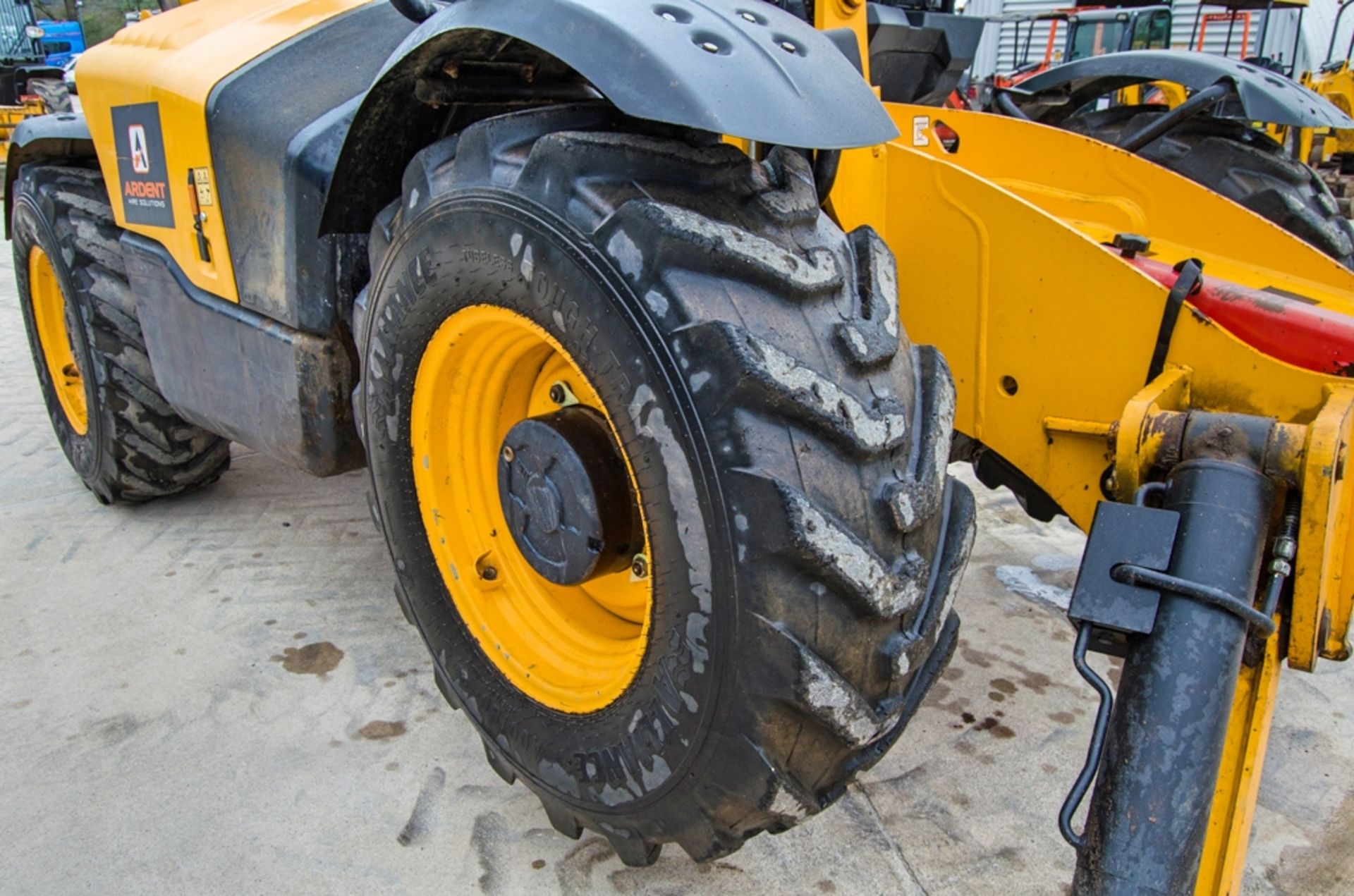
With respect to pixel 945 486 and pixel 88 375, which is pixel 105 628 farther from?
pixel 945 486

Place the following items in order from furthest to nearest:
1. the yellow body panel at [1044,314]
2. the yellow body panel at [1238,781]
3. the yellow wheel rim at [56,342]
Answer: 1. the yellow wheel rim at [56,342]
2. the yellow body panel at [1044,314]
3. the yellow body panel at [1238,781]

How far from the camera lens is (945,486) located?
154cm

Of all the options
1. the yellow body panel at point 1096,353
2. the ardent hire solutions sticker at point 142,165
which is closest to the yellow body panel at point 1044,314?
the yellow body panel at point 1096,353

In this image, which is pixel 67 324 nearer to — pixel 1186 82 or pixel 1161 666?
pixel 1161 666

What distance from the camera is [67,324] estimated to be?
10.3 ft

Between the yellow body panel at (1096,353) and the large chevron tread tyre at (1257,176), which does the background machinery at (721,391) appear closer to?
the yellow body panel at (1096,353)

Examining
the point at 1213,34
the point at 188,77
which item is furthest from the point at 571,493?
the point at 1213,34

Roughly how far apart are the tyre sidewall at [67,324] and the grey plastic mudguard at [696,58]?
195 cm

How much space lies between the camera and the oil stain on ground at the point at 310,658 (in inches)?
98.3

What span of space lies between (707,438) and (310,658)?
64.6 inches

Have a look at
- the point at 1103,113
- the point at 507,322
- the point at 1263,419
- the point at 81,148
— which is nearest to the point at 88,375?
the point at 81,148

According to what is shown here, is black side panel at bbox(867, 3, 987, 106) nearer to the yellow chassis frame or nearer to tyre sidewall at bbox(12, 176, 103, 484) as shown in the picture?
the yellow chassis frame

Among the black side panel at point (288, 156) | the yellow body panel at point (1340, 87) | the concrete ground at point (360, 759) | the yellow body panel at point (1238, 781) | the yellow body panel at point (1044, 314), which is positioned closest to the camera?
the yellow body panel at point (1238, 781)

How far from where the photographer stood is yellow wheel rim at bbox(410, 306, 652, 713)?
1.75 m
